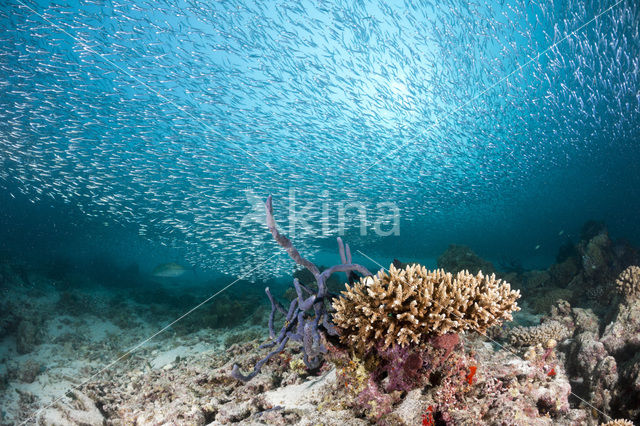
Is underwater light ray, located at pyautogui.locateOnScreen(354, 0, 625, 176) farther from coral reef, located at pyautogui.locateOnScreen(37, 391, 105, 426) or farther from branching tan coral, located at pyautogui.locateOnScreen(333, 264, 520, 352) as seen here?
coral reef, located at pyautogui.locateOnScreen(37, 391, 105, 426)

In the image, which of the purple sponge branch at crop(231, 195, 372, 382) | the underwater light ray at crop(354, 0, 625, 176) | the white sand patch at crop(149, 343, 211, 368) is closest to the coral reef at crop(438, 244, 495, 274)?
the underwater light ray at crop(354, 0, 625, 176)

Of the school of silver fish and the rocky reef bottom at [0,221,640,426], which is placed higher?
the school of silver fish

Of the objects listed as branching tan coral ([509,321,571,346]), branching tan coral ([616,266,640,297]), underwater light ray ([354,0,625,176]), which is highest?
underwater light ray ([354,0,625,176])

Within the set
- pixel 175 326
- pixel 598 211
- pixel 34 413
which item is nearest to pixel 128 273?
pixel 175 326

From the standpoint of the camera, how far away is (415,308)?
2.63 metres

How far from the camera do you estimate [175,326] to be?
1198 centimetres

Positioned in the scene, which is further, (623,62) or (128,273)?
(128,273)

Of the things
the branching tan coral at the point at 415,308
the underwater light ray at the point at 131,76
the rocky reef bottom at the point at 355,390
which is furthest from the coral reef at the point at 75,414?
the underwater light ray at the point at 131,76

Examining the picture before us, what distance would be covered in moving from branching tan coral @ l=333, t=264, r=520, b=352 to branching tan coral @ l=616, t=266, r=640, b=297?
5370 mm

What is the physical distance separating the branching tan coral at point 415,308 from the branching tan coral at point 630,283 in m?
5.37

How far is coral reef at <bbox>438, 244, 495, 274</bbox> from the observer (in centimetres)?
1251

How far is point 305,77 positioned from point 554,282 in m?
15.4

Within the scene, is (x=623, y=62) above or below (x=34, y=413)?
above

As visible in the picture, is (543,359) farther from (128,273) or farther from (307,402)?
(128,273)
